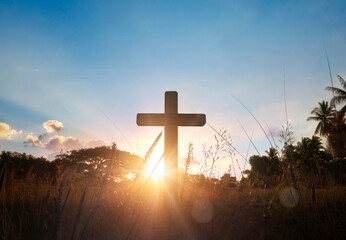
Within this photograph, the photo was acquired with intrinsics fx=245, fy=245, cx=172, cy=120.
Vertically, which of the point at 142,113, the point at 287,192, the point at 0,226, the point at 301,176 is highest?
the point at 142,113

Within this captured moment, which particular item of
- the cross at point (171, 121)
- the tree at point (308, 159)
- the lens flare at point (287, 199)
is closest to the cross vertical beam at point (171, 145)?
the cross at point (171, 121)

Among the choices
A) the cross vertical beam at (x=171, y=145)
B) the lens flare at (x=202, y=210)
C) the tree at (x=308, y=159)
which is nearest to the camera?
the lens flare at (x=202, y=210)

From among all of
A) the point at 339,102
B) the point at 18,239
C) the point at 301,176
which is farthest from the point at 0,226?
the point at 339,102

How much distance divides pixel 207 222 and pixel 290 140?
152cm

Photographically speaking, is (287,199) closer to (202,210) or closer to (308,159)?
(308,159)

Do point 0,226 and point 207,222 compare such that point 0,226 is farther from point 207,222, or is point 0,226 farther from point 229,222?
point 229,222

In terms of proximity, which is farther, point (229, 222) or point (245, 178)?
point (245, 178)

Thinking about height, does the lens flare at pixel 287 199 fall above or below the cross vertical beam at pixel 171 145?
below

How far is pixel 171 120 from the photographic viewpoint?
180 inches

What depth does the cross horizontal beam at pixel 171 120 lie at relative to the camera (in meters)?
4.55

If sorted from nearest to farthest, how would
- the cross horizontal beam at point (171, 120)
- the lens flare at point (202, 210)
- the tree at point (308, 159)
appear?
the lens flare at point (202, 210) < the tree at point (308, 159) < the cross horizontal beam at point (171, 120)

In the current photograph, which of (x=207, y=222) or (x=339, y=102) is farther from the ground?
(x=339, y=102)

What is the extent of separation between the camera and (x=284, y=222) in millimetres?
3012

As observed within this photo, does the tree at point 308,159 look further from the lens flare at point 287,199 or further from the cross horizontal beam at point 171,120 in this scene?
the cross horizontal beam at point 171,120
